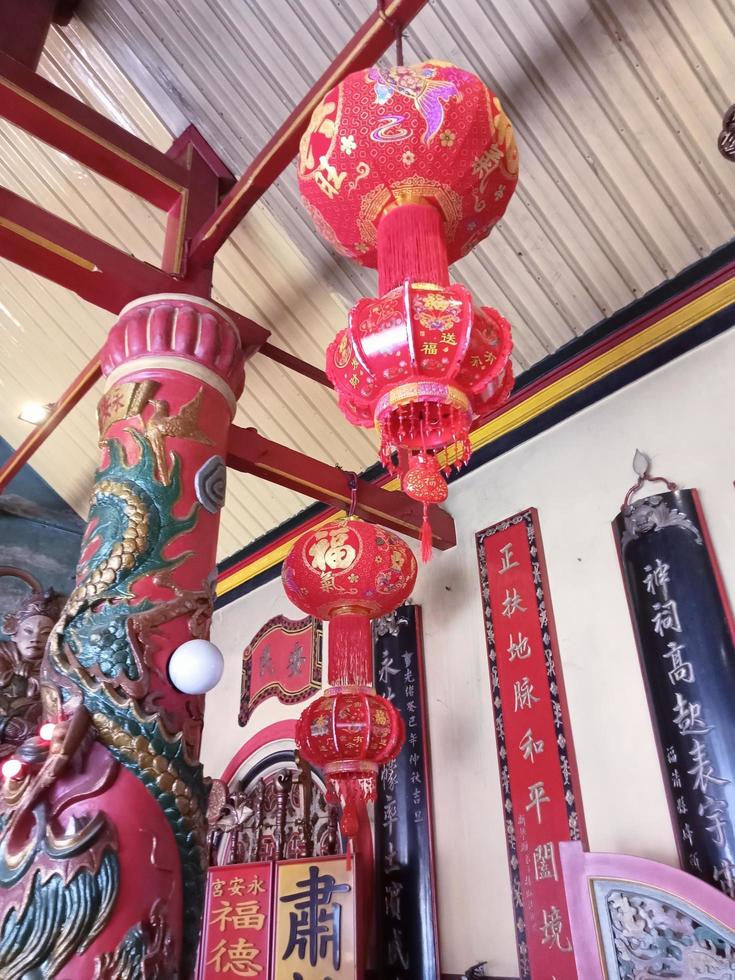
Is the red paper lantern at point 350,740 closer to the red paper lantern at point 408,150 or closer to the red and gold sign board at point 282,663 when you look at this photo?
the red and gold sign board at point 282,663

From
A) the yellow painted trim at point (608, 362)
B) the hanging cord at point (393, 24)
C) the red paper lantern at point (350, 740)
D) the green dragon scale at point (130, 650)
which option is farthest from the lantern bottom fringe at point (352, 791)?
the hanging cord at point (393, 24)

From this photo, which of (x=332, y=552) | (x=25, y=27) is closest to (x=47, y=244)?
(x=25, y=27)

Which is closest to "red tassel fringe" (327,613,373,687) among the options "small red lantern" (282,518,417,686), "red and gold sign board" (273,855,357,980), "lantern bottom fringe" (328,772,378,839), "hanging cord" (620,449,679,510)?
"small red lantern" (282,518,417,686)

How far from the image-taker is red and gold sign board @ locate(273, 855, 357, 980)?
124 inches

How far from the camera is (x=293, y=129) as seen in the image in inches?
99.8

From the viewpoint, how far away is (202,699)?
2.10 metres

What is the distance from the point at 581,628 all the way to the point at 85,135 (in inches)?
115

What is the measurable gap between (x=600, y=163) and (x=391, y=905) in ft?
11.3

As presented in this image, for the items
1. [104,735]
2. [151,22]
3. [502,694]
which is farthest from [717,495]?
[151,22]

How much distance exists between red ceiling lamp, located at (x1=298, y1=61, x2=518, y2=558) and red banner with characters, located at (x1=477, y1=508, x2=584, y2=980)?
4.80ft

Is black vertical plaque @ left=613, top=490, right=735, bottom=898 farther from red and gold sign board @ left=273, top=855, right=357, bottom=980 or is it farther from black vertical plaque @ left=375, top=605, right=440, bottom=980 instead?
red and gold sign board @ left=273, top=855, right=357, bottom=980

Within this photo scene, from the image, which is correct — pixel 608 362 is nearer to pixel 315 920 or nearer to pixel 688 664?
pixel 688 664

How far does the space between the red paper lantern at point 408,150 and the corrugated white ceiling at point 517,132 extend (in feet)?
4.30

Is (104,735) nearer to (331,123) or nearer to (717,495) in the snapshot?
(331,123)
